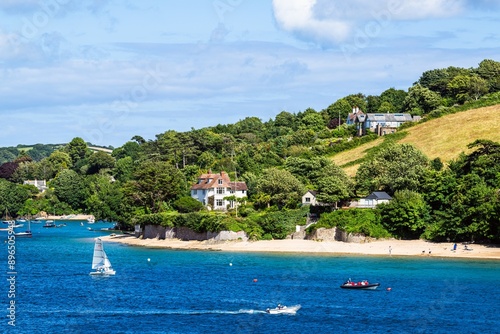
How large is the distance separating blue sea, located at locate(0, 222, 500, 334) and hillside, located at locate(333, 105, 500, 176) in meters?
54.8

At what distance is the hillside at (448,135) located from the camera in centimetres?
15362

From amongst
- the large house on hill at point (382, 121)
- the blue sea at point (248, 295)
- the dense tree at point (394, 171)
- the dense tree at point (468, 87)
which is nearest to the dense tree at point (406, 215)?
the dense tree at point (394, 171)

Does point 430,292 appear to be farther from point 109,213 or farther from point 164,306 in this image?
point 109,213

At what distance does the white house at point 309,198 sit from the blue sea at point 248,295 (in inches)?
674

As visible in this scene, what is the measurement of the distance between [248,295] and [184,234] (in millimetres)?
49596

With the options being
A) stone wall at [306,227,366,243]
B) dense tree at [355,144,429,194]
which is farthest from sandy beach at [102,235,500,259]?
dense tree at [355,144,429,194]

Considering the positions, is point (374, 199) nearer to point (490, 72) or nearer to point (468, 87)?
point (468, 87)

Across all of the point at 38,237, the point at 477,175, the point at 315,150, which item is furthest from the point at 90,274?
the point at 315,150

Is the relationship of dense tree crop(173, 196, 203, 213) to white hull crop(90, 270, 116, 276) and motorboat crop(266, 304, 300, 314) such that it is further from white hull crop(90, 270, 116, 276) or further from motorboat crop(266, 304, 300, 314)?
motorboat crop(266, 304, 300, 314)

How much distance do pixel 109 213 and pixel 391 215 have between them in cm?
7590

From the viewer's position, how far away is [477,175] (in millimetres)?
111438

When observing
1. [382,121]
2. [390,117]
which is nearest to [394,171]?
[382,121]

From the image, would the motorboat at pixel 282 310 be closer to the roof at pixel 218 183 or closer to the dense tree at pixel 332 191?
the dense tree at pixel 332 191

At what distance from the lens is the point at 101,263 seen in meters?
94.8
